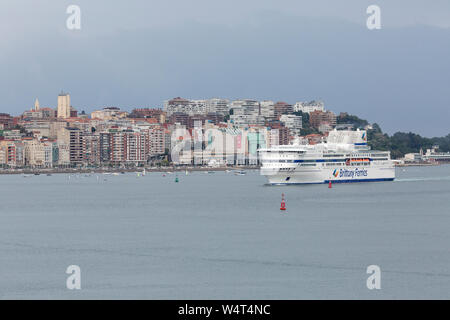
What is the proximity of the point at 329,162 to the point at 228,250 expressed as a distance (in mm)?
35932

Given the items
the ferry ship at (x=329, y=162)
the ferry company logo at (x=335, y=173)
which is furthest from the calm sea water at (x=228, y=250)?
the ferry company logo at (x=335, y=173)

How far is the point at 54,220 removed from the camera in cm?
3431

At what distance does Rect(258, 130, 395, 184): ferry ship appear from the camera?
55844 mm

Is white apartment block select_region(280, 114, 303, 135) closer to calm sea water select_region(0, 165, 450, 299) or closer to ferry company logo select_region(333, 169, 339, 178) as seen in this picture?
ferry company logo select_region(333, 169, 339, 178)

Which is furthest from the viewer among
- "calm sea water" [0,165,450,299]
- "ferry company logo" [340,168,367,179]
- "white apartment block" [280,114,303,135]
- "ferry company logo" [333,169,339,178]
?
"white apartment block" [280,114,303,135]

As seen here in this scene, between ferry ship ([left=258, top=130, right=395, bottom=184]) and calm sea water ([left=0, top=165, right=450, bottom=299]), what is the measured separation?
14134 mm

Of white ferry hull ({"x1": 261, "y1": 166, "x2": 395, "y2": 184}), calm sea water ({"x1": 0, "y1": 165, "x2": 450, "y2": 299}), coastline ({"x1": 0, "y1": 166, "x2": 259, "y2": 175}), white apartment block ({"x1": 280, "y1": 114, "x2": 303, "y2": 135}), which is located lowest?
coastline ({"x1": 0, "y1": 166, "x2": 259, "y2": 175})

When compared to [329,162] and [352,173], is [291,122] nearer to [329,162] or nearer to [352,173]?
[352,173]

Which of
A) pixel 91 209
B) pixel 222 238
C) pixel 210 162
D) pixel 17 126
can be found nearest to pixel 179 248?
pixel 222 238

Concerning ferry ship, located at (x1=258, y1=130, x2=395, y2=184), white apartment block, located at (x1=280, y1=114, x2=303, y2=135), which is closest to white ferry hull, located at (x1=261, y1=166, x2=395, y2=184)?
ferry ship, located at (x1=258, y1=130, x2=395, y2=184)

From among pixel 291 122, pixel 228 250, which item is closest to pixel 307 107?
pixel 291 122

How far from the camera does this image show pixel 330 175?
58.9m

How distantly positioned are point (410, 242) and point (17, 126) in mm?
123554
